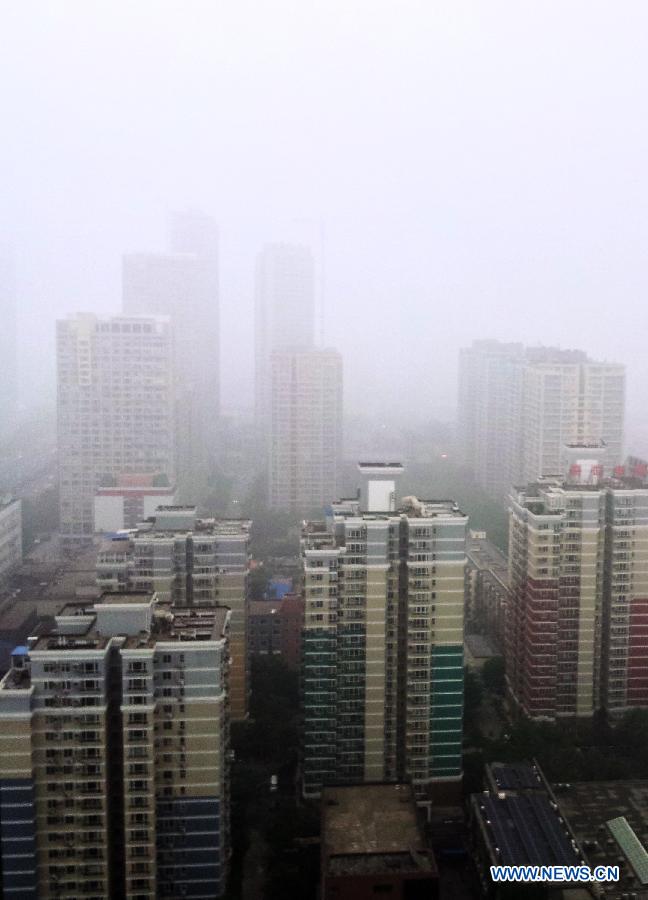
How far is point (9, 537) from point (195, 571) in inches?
188

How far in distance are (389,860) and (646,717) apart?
9.65 feet

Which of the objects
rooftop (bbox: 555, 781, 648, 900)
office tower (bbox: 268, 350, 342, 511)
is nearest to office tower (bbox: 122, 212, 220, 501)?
office tower (bbox: 268, 350, 342, 511)

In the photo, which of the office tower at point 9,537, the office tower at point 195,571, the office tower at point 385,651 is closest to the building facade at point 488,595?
the office tower at point 385,651

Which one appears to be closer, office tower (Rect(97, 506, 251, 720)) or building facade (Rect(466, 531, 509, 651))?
office tower (Rect(97, 506, 251, 720))

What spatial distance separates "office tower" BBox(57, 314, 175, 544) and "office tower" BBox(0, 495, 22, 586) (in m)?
2.00

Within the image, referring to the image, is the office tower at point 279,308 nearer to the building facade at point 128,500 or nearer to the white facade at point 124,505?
the building facade at point 128,500

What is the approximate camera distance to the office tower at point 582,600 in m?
6.63

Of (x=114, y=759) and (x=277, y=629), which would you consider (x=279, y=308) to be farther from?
(x=114, y=759)

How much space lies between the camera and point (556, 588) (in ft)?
21.8

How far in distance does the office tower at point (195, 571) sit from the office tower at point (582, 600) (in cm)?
212

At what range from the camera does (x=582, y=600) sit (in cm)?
673

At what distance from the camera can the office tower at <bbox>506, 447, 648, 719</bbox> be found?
6.63 m

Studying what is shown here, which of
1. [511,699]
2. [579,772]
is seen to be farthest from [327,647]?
[511,699]

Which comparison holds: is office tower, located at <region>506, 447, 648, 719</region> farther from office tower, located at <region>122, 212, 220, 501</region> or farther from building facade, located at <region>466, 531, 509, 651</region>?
office tower, located at <region>122, 212, 220, 501</region>
